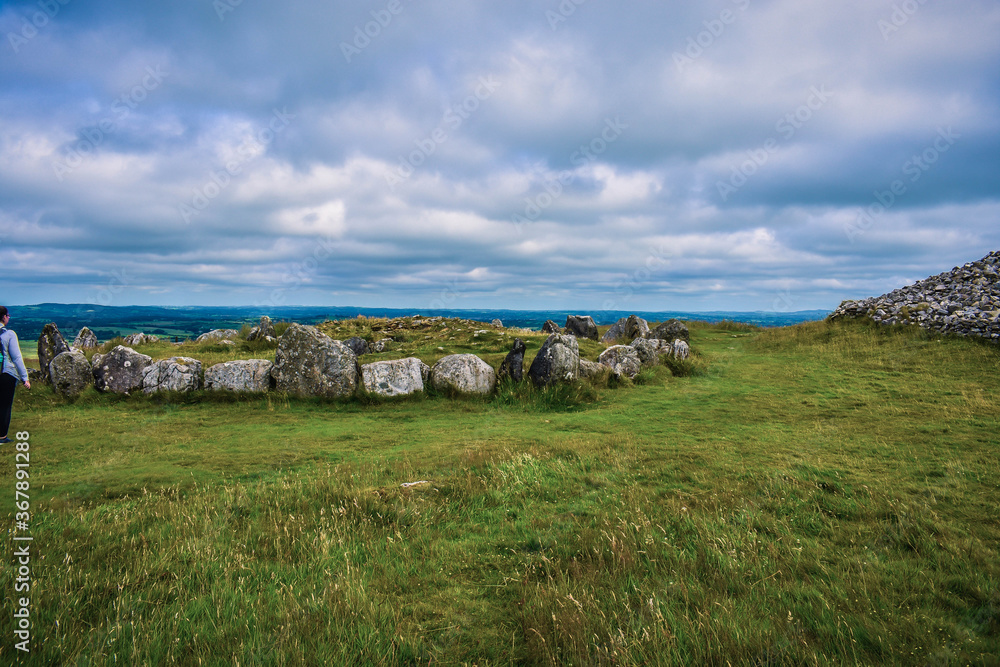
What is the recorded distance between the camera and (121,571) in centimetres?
523

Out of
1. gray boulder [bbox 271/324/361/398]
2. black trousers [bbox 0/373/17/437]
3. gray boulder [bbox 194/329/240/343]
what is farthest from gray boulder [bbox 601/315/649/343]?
black trousers [bbox 0/373/17/437]

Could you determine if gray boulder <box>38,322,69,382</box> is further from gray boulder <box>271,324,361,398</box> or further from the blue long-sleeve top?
gray boulder <box>271,324,361,398</box>

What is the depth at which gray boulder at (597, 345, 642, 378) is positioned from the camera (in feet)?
60.2

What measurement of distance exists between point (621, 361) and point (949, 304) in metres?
20.7

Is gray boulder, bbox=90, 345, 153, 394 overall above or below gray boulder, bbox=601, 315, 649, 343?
below

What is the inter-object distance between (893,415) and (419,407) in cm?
1380

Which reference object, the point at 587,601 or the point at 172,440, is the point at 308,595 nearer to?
the point at 587,601

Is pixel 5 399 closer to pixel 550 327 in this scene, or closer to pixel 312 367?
pixel 312 367

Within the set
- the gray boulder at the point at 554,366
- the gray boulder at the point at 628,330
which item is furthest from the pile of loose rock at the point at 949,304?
the gray boulder at the point at 554,366

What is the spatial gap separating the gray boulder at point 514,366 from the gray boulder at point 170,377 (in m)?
10.7

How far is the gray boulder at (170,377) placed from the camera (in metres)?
15.7

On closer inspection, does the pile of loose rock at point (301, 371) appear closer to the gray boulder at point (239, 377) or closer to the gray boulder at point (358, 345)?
the gray boulder at point (239, 377)

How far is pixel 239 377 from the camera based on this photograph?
629 inches

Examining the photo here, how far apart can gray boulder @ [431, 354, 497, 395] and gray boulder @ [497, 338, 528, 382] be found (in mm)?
532
